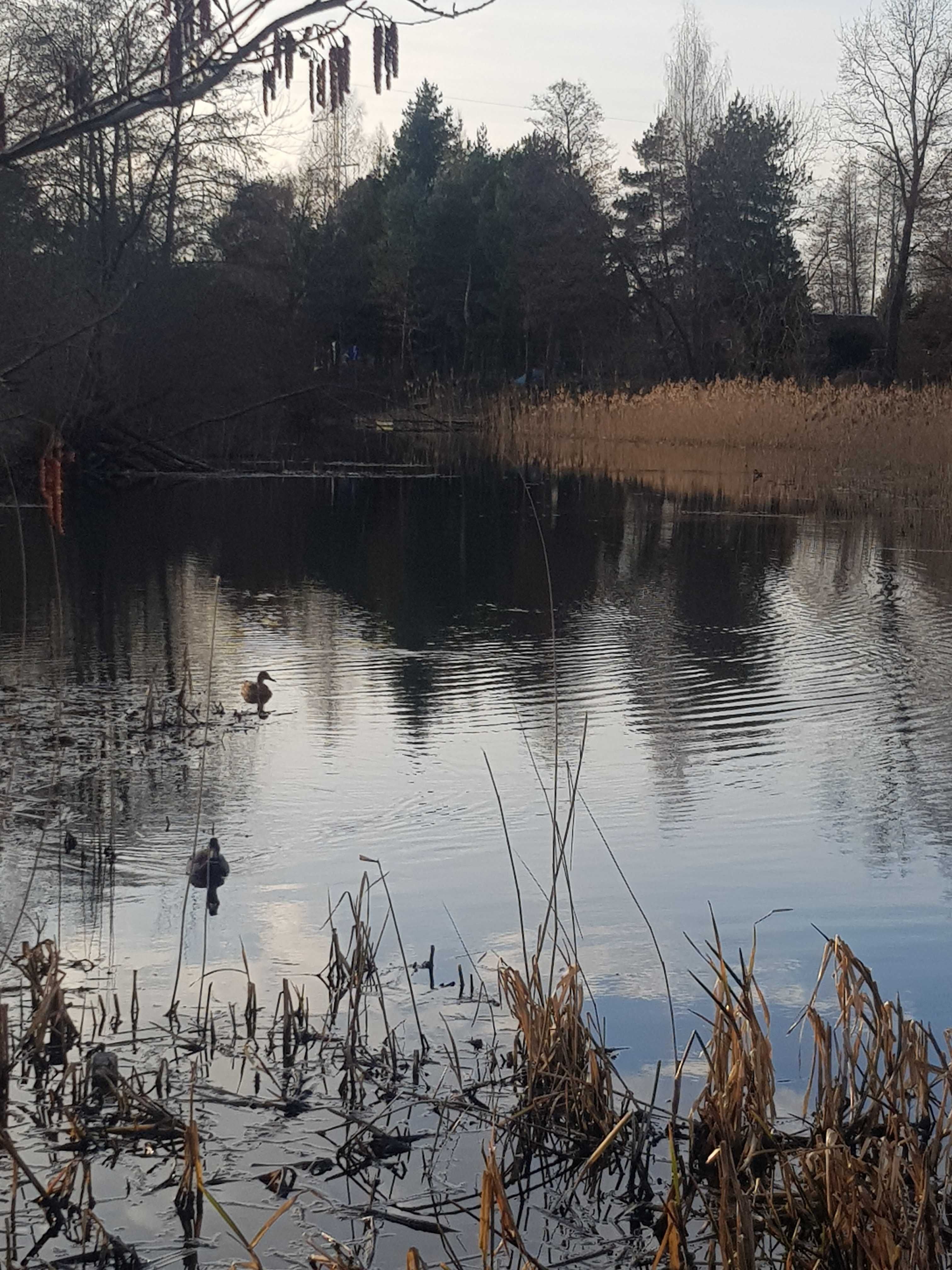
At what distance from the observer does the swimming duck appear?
7607 millimetres

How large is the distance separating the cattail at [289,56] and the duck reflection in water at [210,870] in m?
3.06

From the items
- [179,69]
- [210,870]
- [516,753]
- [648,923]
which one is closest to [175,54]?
[179,69]

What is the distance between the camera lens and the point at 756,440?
990 inches

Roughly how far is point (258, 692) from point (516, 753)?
5.09 ft

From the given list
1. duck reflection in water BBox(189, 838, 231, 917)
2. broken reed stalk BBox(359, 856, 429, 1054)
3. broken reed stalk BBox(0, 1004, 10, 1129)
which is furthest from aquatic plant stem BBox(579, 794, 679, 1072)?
broken reed stalk BBox(0, 1004, 10, 1129)

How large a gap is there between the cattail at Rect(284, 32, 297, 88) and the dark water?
2.46m

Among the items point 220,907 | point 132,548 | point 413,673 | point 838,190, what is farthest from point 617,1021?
point 838,190

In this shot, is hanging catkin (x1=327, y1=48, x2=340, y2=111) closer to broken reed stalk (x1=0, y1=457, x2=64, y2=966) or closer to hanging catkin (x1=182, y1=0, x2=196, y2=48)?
hanging catkin (x1=182, y1=0, x2=196, y2=48)

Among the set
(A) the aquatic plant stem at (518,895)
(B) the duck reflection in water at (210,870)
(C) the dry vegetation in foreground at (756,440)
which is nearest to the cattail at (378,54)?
(A) the aquatic plant stem at (518,895)

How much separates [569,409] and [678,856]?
83.1 feet

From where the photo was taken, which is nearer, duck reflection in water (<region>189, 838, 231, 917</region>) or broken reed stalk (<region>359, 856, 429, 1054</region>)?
broken reed stalk (<region>359, 856, 429, 1054</region>)

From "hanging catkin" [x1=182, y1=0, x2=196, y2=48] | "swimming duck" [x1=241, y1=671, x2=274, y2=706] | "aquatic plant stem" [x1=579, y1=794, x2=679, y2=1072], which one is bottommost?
"aquatic plant stem" [x1=579, y1=794, x2=679, y2=1072]

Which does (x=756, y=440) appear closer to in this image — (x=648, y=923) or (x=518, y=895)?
(x=648, y=923)

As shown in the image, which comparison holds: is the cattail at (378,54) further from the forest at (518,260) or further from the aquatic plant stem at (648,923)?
the forest at (518,260)
